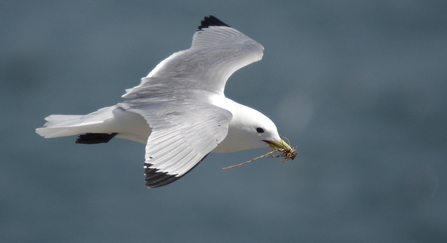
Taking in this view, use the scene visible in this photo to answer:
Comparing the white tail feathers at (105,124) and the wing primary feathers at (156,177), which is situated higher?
the white tail feathers at (105,124)

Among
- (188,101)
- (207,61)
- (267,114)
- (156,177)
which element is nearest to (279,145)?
(188,101)

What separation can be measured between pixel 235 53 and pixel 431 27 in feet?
33.6

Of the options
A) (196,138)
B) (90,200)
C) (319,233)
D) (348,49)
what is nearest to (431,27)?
(348,49)

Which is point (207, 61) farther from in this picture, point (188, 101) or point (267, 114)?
point (267, 114)

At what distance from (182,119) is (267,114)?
26.3 ft

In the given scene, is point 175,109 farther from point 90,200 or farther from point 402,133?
point 402,133

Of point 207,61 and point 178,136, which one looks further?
point 207,61

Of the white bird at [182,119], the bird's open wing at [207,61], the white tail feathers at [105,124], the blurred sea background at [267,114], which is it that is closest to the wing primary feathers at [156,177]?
the white bird at [182,119]

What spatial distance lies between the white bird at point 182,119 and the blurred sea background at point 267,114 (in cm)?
529

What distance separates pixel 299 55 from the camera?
1352cm

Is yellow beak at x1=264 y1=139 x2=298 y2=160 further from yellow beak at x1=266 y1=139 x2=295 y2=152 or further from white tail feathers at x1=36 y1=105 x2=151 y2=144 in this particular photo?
white tail feathers at x1=36 y1=105 x2=151 y2=144

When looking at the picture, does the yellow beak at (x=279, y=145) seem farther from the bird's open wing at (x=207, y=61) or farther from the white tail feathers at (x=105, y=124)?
the white tail feathers at (x=105, y=124)

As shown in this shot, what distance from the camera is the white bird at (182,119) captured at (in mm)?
4004

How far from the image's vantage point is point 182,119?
172 inches
